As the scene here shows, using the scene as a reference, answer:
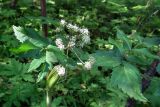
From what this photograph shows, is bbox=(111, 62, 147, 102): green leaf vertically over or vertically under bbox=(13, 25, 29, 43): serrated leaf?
under

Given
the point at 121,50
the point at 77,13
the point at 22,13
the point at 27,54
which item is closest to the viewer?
the point at 27,54

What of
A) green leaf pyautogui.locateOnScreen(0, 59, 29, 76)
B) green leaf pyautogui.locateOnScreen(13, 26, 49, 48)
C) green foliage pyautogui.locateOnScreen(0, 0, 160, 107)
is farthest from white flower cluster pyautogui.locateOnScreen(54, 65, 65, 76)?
green leaf pyautogui.locateOnScreen(0, 59, 29, 76)

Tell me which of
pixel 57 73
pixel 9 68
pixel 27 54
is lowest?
pixel 9 68

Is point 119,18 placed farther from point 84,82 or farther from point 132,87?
point 132,87

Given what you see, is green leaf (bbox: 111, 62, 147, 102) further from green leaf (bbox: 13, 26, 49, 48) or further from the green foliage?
green leaf (bbox: 13, 26, 49, 48)

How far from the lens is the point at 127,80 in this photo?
1.21m

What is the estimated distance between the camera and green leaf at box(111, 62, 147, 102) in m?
1.19

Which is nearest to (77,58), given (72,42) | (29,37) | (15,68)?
(72,42)

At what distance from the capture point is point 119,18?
5.48m

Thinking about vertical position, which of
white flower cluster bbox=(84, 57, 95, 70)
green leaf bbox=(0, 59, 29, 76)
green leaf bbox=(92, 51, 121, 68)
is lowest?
green leaf bbox=(0, 59, 29, 76)

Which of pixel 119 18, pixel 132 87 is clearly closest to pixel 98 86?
pixel 132 87

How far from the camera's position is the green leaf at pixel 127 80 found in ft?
3.90

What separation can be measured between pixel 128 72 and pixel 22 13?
12.3 feet

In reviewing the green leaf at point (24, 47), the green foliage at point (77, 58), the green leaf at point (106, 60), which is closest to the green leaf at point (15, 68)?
the green foliage at point (77, 58)
